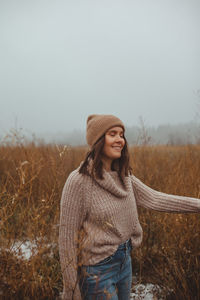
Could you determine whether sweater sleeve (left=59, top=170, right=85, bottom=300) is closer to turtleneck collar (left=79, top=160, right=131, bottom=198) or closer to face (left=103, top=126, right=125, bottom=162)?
turtleneck collar (left=79, top=160, right=131, bottom=198)

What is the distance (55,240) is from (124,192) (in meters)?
1.53

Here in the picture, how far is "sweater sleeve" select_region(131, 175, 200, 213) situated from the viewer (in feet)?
4.26

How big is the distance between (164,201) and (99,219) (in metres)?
0.43

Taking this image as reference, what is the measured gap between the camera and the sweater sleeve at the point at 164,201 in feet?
4.26

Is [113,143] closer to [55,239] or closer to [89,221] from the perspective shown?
[89,221]

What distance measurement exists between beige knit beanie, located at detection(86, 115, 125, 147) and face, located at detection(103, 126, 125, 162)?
29 millimetres

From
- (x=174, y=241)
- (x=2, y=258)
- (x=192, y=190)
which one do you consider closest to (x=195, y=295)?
(x=174, y=241)

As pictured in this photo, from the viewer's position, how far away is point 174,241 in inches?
77.5

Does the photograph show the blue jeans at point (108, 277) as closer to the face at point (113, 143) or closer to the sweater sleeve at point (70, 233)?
the sweater sleeve at point (70, 233)

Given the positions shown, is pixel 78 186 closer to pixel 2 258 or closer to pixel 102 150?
pixel 102 150

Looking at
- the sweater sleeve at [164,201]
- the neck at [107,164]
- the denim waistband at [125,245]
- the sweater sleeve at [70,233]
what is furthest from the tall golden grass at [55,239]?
the sweater sleeve at [164,201]

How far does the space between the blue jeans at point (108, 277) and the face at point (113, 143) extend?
1.51 feet

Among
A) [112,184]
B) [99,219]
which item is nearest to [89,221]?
[99,219]

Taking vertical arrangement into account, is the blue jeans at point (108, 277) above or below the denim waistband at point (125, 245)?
below
